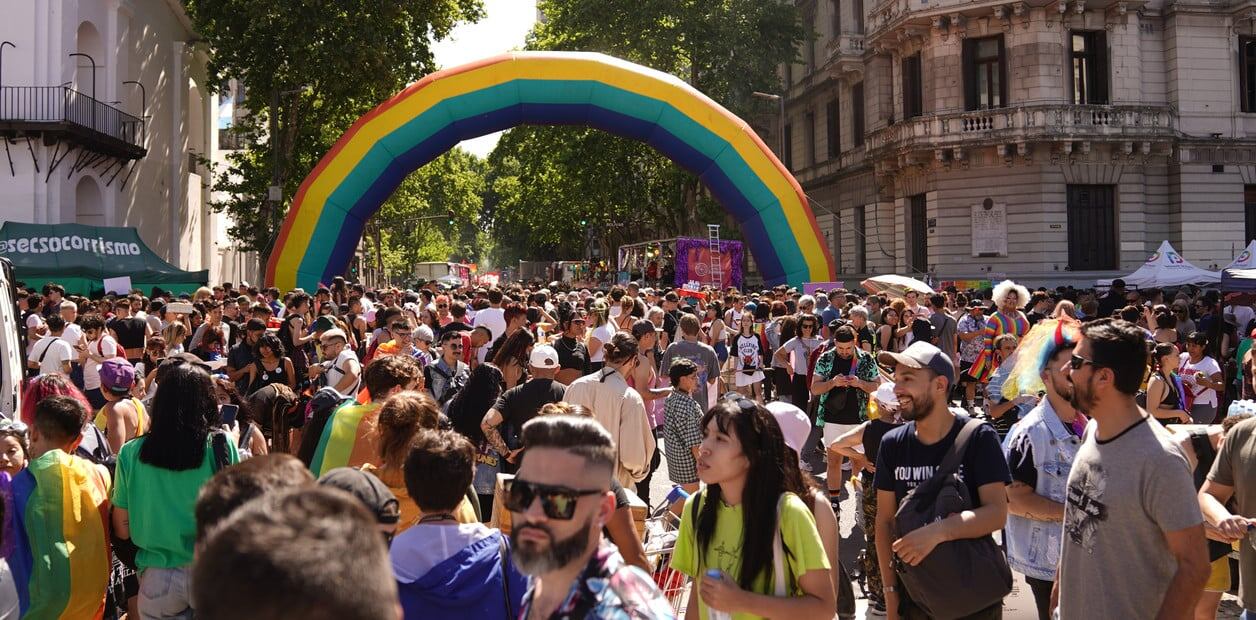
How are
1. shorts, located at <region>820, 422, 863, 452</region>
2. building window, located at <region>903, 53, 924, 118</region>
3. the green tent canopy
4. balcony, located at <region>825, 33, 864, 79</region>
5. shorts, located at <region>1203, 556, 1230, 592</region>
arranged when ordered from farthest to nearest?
balcony, located at <region>825, 33, 864, 79</region> < building window, located at <region>903, 53, 924, 118</region> < the green tent canopy < shorts, located at <region>820, 422, 863, 452</region> < shorts, located at <region>1203, 556, 1230, 592</region>

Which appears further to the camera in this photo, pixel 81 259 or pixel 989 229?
pixel 989 229

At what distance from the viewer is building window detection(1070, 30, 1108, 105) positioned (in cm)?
3086

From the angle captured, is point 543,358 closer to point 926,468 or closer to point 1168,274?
point 926,468

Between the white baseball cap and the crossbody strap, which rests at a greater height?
the white baseball cap

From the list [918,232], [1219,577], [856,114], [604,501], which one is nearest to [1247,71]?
[918,232]

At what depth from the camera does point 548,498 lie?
8.37 ft

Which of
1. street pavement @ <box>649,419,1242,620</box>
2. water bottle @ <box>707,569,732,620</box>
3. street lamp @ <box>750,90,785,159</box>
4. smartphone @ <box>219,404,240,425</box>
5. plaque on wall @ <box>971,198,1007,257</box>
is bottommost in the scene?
street pavement @ <box>649,419,1242,620</box>

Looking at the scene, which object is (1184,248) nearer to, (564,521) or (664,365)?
(664,365)

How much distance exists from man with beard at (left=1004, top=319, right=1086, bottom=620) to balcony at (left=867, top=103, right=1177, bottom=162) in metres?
26.8

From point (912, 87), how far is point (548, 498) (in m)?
32.6

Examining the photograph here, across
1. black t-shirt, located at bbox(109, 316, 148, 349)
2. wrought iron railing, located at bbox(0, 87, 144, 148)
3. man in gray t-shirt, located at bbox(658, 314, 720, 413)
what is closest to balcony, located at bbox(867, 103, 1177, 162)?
wrought iron railing, located at bbox(0, 87, 144, 148)

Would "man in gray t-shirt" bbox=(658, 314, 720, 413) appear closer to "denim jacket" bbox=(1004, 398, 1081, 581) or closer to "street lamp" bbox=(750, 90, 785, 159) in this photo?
"denim jacket" bbox=(1004, 398, 1081, 581)

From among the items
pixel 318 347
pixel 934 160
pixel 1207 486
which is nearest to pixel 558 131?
pixel 934 160

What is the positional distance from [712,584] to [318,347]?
891 cm
